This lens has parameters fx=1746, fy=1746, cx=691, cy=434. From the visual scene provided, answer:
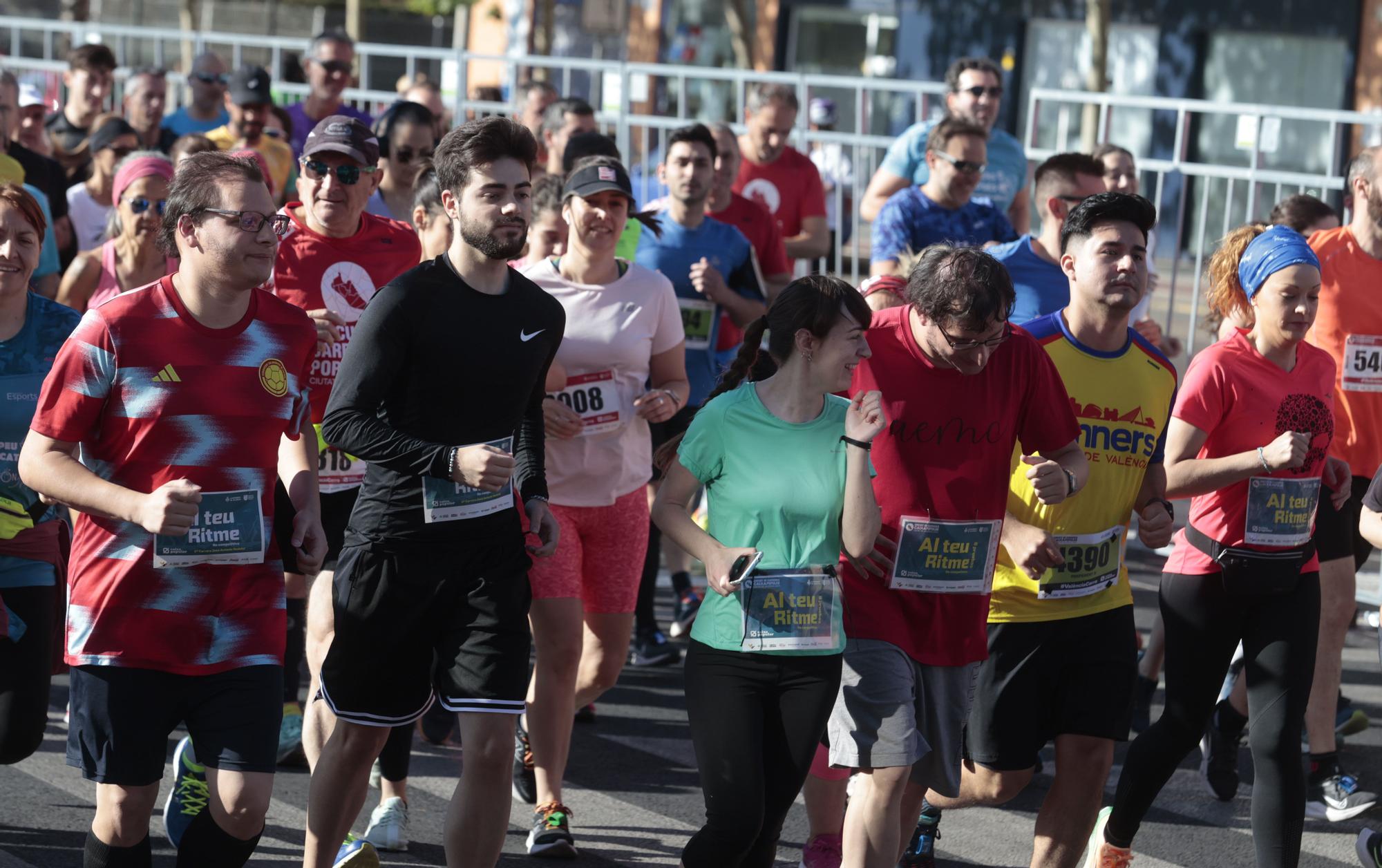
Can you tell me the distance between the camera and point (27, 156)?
846 centimetres

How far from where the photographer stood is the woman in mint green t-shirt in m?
4.02

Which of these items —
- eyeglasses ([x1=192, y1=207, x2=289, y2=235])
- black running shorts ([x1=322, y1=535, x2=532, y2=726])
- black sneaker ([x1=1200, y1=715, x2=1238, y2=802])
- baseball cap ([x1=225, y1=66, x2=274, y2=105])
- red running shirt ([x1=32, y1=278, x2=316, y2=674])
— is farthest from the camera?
baseball cap ([x1=225, y1=66, x2=274, y2=105])

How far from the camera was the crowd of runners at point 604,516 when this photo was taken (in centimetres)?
388

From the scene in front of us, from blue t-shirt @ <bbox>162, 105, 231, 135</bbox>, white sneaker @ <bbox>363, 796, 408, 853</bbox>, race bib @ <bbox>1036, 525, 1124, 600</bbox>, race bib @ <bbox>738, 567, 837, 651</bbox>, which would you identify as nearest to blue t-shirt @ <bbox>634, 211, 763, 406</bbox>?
white sneaker @ <bbox>363, 796, 408, 853</bbox>

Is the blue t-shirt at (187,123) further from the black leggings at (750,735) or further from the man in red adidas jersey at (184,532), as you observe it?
the black leggings at (750,735)

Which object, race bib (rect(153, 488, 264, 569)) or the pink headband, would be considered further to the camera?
the pink headband

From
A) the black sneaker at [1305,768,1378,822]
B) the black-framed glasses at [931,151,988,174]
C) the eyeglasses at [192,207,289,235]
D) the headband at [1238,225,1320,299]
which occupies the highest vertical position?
the black-framed glasses at [931,151,988,174]

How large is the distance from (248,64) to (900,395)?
19.5ft

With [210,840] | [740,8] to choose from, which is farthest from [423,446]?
[740,8]

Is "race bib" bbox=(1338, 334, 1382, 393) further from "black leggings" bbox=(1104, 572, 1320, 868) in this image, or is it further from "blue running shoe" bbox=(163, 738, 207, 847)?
"blue running shoe" bbox=(163, 738, 207, 847)

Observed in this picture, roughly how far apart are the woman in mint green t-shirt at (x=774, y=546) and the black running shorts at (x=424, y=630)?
45 cm

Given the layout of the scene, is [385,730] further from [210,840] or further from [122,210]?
[122,210]

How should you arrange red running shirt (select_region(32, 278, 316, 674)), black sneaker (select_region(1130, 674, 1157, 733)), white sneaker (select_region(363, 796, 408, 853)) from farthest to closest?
black sneaker (select_region(1130, 674, 1157, 733)), white sneaker (select_region(363, 796, 408, 853)), red running shirt (select_region(32, 278, 316, 674))

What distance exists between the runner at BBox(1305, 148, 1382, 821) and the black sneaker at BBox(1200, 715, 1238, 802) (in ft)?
0.83
